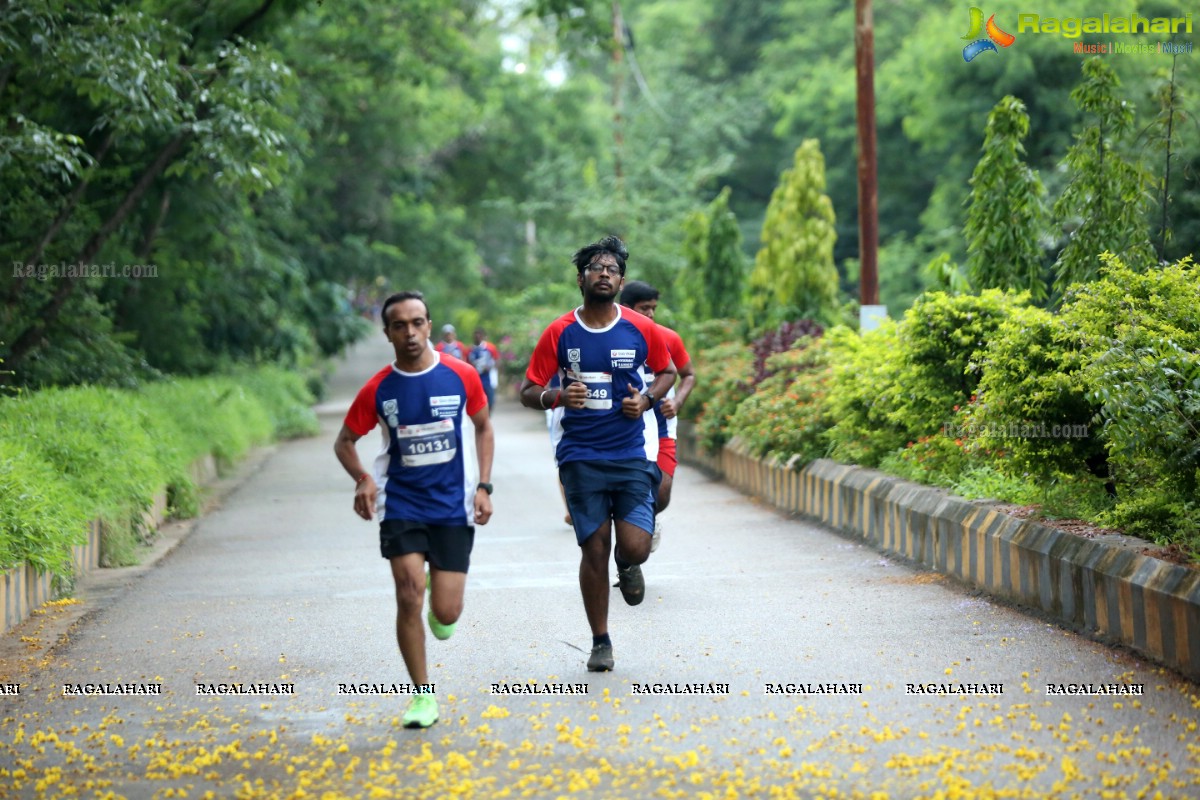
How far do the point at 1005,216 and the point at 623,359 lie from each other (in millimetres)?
7570

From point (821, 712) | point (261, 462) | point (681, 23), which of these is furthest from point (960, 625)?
point (681, 23)

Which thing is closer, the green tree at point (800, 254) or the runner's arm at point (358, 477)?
the runner's arm at point (358, 477)

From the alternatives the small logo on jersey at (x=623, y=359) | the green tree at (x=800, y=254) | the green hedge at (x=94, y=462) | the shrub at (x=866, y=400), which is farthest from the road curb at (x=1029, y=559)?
the green tree at (x=800, y=254)

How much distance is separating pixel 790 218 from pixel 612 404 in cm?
1520

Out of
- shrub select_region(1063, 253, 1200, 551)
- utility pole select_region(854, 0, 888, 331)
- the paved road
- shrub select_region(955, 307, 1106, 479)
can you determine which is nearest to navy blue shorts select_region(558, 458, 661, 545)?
the paved road

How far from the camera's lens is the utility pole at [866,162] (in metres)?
17.9

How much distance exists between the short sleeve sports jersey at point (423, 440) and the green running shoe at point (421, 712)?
2.39 feet

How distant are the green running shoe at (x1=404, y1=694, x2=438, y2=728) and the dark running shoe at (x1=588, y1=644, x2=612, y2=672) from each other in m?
1.15

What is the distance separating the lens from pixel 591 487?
23.9 ft

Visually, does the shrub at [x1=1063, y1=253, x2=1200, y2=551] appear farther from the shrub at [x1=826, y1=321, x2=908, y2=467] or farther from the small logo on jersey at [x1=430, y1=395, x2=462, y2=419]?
the shrub at [x1=826, y1=321, x2=908, y2=467]

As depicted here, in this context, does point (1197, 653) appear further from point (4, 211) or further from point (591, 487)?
point (4, 211)

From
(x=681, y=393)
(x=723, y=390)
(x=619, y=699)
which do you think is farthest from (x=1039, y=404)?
(x=723, y=390)

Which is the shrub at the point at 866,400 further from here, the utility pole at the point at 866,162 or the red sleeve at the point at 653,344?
the red sleeve at the point at 653,344

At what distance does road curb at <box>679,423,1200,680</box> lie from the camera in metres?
6.96
